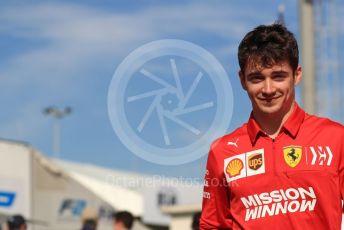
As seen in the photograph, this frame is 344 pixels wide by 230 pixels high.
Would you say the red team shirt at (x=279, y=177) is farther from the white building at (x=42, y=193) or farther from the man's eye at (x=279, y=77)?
the white building at (x=42, y=193)

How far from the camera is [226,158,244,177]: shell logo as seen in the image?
13.3ft

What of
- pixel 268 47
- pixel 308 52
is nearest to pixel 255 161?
pixel 268 47

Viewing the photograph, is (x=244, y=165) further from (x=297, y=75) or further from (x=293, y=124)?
(x=297, y=75)

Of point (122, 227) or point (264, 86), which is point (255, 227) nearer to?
point (264, 86)

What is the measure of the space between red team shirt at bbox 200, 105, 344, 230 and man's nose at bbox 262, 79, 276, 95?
18 centimetres

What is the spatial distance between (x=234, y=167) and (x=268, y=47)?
57cm

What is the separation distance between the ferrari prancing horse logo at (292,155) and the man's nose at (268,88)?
0.88ft

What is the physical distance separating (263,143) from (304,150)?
208 mm

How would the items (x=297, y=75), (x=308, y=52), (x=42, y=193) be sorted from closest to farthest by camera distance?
(x=297, y=75) < (x=308, y=52) < (x=42, y=193)

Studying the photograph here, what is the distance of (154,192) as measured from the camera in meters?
43.1

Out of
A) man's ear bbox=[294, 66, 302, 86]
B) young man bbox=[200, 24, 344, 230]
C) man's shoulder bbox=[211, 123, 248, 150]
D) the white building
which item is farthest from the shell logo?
the white building

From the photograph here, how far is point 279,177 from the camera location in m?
3.94

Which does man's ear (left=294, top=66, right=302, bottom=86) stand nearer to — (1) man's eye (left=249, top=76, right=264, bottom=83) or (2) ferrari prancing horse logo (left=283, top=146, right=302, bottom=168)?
(1) man's eye (left=249, top=76, right=264, bottom=83)

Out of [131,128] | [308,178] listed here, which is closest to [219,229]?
[308,178]
